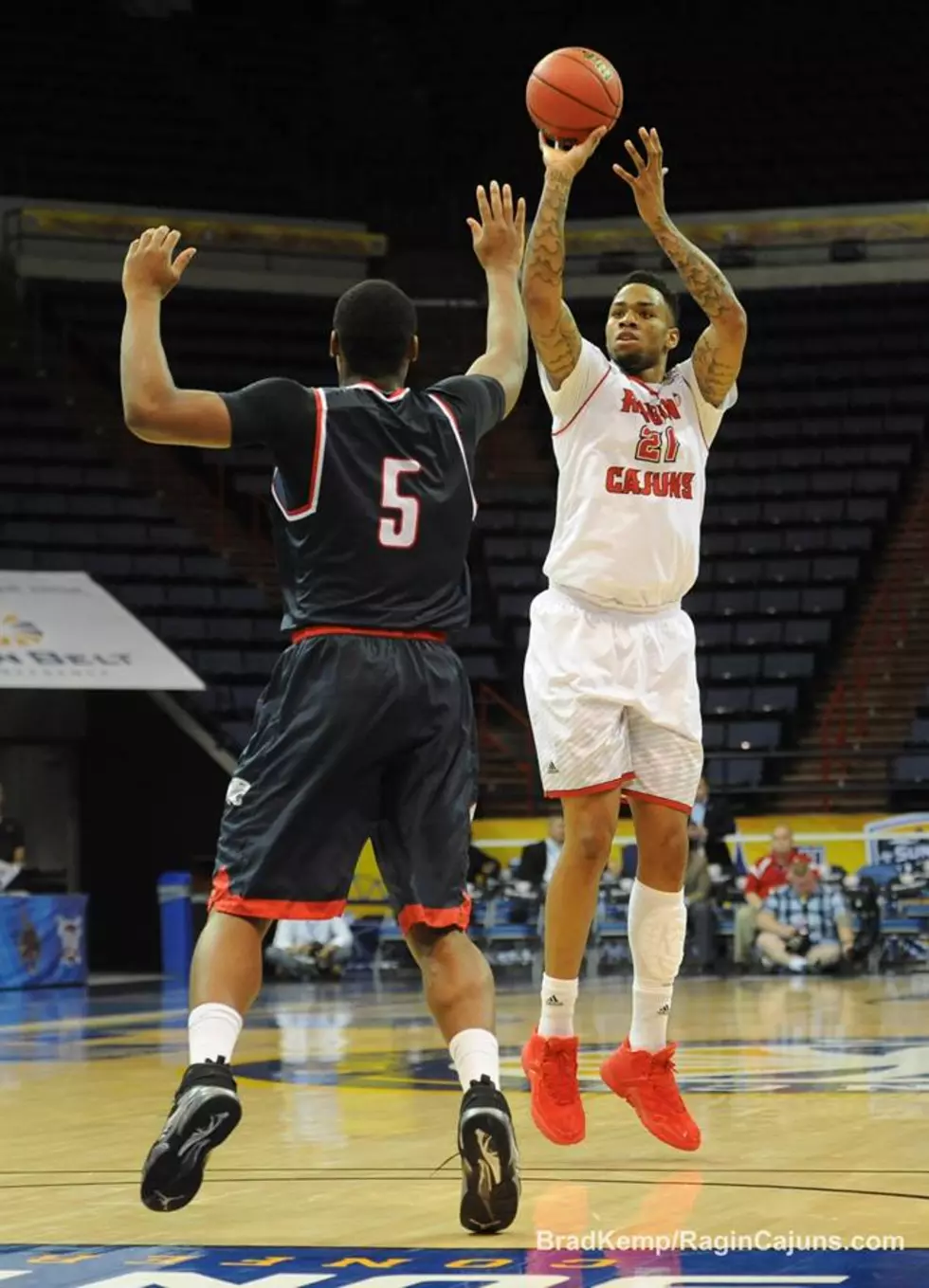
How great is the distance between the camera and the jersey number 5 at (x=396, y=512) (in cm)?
379

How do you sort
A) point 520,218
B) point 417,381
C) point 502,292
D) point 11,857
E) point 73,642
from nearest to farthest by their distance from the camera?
point 502,292 → point 520,218 → point 11,857 → point 73,642 → point 417,381

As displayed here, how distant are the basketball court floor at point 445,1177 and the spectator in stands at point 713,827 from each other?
718 centimetres

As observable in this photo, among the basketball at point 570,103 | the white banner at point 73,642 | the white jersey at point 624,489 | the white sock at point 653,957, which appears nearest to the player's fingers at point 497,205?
the basketball at point 570,103

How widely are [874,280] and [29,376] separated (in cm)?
935

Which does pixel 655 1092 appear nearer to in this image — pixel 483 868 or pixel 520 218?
pixel 520 218

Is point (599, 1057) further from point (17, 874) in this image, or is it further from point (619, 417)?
point (17, 874)

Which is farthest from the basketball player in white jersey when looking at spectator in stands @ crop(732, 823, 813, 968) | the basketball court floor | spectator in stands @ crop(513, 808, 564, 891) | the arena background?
spectator in stands @ crop(513, 808, 564, 891)

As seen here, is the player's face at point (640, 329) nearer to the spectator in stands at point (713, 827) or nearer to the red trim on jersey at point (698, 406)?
the red trim on jersey at point (698, 406)

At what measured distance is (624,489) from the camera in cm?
492

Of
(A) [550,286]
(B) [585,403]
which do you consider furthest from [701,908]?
(A) [550,286]

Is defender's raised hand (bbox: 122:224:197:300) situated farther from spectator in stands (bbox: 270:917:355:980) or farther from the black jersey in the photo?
spectator in stands (bbox: 270:917:355:980)

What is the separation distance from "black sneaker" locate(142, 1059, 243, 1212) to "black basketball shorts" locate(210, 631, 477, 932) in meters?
0.41

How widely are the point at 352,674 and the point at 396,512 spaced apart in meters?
0.33

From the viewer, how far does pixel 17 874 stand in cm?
1523
